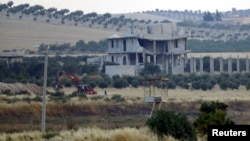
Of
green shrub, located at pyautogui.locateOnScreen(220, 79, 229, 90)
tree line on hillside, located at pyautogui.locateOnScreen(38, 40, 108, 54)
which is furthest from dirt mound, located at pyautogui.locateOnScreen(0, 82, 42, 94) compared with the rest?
tree line on hillside, located at pyautogui.locateOnScreen(38, 40, 108, 54)

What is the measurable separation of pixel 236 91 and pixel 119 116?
2680 centimetres

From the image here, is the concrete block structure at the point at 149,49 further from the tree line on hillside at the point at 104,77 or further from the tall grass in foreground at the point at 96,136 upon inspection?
the tall grass in foreground at the point at 96,136

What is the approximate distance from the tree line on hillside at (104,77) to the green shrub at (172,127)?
1732 inches

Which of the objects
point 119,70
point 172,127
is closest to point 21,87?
point 119,70

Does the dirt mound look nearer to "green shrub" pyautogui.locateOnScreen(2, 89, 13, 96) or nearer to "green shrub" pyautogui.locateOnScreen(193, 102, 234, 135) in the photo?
"green shrub" pyautogui.locateOnScreen(2, 89, 13, 96)

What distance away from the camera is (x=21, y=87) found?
2864 inches

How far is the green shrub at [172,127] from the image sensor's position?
97.0 ft

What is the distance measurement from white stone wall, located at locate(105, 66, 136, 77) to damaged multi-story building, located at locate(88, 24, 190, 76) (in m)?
4.48

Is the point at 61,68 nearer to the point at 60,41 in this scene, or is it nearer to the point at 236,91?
the point at 236,91

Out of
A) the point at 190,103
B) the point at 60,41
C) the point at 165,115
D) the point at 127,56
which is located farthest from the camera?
the point at 60,41

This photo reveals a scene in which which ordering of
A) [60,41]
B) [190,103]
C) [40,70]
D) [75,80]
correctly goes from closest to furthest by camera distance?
[190,103], [75,80], [40,70], [60,41]

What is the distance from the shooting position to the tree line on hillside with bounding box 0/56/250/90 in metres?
80.9

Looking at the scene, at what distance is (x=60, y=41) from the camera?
14875 centimetres

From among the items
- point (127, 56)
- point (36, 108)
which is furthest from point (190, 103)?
point (127, 56)
